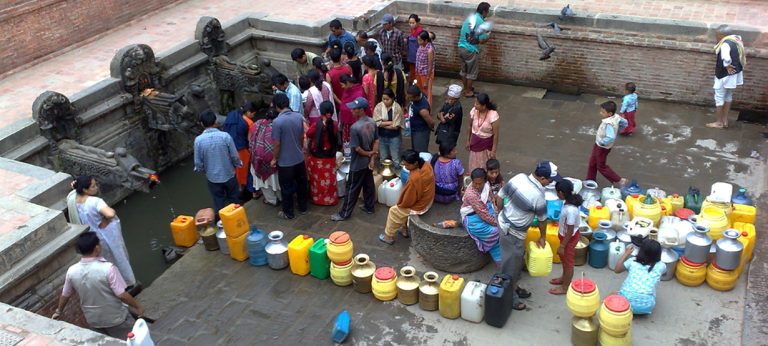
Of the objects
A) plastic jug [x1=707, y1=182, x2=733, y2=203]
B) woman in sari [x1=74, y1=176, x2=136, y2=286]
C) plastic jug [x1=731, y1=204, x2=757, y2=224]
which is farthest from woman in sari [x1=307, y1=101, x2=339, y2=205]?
plastic jug [x1=731, y1=204, x2=757, y2=224]

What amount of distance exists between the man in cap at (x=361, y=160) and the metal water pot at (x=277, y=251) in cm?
106

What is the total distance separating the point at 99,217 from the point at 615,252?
5310 mm

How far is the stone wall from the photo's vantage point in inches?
442

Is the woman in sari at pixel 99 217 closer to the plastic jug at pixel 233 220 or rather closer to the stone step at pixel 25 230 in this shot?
the stone step at pixel 25 230

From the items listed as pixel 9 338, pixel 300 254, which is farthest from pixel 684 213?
pixel 9 338

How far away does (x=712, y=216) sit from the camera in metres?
7.41

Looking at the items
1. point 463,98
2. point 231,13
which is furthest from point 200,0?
point 463,98

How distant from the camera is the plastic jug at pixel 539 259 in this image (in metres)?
7.09

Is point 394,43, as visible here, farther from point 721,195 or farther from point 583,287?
point 583,287

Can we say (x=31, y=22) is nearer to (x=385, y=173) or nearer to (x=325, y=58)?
(x=325, y=58)

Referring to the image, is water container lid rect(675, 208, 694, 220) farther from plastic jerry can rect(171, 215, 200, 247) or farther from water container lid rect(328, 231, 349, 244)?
plastic jerry can rect(171, 215, 200, 247)

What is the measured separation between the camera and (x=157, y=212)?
1015cm

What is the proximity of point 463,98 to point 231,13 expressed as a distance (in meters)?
5.03

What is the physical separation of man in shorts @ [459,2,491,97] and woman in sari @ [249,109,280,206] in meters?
4.37
